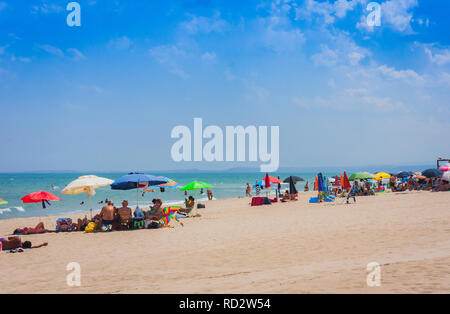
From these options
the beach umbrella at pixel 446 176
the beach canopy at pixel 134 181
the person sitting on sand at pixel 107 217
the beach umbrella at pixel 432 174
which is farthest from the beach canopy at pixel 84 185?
the beach umbrella at pixel 432 174

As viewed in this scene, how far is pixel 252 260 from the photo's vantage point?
668cm

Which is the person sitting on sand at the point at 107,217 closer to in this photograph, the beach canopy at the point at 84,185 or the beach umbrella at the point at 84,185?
the beach umbrella at the point at 84,185

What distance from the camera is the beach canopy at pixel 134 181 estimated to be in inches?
501

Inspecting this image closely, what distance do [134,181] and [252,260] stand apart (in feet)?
23.6

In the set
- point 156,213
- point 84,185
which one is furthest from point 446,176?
point 84,185

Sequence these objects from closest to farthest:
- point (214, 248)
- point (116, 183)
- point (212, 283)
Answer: point (212, 283) → point (214, 248) → point (116, 183)

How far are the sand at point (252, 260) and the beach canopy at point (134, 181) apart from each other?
Answer: 2.26m
